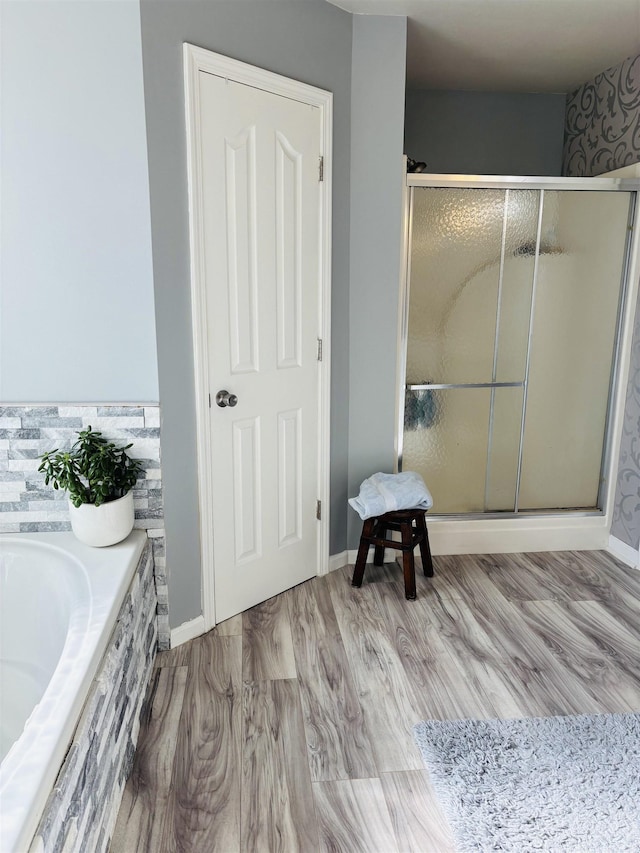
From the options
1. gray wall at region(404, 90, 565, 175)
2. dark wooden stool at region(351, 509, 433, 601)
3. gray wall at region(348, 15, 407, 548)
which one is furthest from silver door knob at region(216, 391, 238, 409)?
gray wall at region(404, 90, 565, 175)

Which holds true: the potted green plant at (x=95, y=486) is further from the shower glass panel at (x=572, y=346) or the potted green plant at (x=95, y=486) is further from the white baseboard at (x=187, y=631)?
the shower glass panel at (x=572, y=346)

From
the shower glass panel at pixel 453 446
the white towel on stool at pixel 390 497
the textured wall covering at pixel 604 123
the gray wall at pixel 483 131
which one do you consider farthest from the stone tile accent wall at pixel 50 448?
the textured wall covering at pixel 604 123

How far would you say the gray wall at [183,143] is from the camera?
2.01 metres

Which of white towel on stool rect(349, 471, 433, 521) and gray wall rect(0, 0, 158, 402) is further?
white towel on stool rect(349, 471, 433, 521)

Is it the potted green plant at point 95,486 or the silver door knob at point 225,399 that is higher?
the silver door knob at point 225,399

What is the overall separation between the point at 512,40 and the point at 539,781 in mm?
2944

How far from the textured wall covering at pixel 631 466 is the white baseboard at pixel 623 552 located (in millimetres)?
24

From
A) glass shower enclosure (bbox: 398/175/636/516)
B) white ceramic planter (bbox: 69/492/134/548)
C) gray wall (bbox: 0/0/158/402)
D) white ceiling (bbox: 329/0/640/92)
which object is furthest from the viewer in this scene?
glass shower enclosure (bbox: 398/175/636/516)

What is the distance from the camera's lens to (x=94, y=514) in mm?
1997

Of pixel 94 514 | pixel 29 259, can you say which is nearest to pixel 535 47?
pixel 29 259

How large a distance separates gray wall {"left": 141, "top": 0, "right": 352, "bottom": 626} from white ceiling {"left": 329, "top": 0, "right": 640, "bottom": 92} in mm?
249

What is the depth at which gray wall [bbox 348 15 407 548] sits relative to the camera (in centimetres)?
262

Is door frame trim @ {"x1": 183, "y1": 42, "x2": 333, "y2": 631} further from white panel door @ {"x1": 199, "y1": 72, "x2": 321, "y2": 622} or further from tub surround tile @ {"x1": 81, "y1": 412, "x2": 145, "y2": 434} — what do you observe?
tub surround tile @ {"x1": 81, "y1": 412, "x2": 145, "y2": 434}

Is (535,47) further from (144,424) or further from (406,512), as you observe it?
(144,424)
